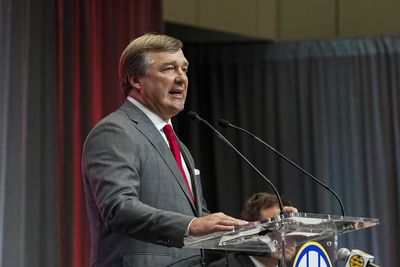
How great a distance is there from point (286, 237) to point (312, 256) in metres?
0.14

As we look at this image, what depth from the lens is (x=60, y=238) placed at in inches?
203

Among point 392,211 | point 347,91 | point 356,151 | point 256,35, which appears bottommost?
point 392,211

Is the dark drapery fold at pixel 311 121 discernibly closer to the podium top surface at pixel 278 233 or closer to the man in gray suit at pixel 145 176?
the man in gray suit at pixel 145 176

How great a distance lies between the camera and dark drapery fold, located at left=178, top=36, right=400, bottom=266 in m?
6.69

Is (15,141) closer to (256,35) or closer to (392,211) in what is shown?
(256,35)

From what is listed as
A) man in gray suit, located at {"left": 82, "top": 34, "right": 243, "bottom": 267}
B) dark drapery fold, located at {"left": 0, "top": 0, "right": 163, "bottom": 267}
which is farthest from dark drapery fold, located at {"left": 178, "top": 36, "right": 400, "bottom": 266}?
man in gray suit, located at {"left": 82, "top": 34, "right": 243, "bottom": 267}

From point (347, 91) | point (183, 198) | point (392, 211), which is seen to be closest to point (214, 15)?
point (347, 91)

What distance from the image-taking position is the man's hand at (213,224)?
7.07 feet

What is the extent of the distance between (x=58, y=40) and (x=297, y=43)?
238 cm

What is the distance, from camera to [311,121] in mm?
6957

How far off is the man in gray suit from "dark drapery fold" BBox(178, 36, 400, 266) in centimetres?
409

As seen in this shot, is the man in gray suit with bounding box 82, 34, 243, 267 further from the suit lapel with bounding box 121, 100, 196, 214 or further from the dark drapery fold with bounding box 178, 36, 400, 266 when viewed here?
the dark drapery fold with bounding box 178, 36, 400, 266

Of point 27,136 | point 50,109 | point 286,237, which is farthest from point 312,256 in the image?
point 50,109

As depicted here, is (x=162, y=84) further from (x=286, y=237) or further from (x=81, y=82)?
(x=81, y=82)
